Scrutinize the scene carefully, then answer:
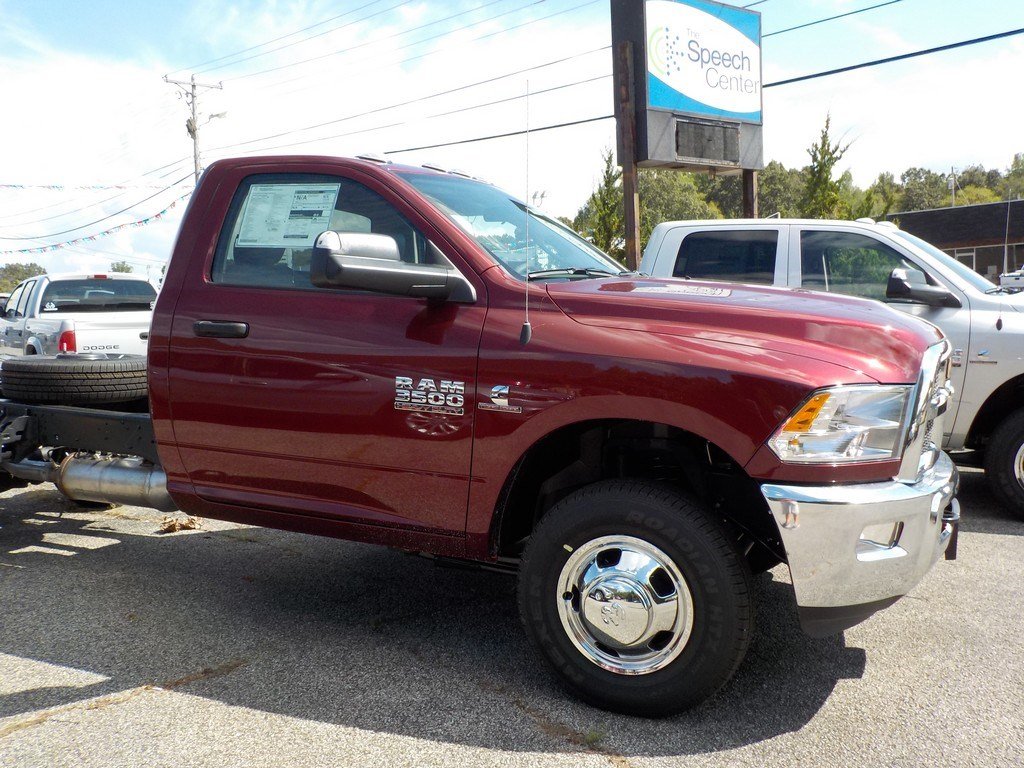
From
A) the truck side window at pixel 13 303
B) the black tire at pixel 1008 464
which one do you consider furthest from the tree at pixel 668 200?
the black tire at pixel 1008 464

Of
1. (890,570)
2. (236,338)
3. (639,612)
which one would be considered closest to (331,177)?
(236,338)

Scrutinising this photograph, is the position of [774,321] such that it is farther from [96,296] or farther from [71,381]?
[96,296]

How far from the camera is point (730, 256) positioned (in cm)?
677

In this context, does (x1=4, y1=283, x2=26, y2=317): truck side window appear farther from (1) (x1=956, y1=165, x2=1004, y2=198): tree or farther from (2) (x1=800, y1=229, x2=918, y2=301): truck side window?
(1) (x1=956, y1=165, x2=1004, y2=198): tree

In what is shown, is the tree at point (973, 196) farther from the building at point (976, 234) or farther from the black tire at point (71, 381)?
the black tire at point (71, 381)

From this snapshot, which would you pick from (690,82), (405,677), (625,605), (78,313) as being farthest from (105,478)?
(690,82)

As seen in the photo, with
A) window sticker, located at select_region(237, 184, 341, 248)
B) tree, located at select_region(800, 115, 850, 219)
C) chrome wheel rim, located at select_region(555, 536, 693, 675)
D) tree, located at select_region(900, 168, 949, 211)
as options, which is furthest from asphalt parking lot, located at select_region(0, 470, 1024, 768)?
tree, located at select_region(900, 168, 949, 211)

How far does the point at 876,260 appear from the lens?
626 cm

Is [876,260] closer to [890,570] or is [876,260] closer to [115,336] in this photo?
[890,570]

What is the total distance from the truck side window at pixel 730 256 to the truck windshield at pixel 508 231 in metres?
2.68

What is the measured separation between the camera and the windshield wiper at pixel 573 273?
3541mm

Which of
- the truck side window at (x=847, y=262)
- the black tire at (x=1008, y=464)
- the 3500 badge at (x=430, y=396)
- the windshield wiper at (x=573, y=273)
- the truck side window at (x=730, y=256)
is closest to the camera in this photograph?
the 3500 badge at (x=430, y=396)

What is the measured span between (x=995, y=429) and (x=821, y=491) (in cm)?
379

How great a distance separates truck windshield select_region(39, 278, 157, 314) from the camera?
11172mm
